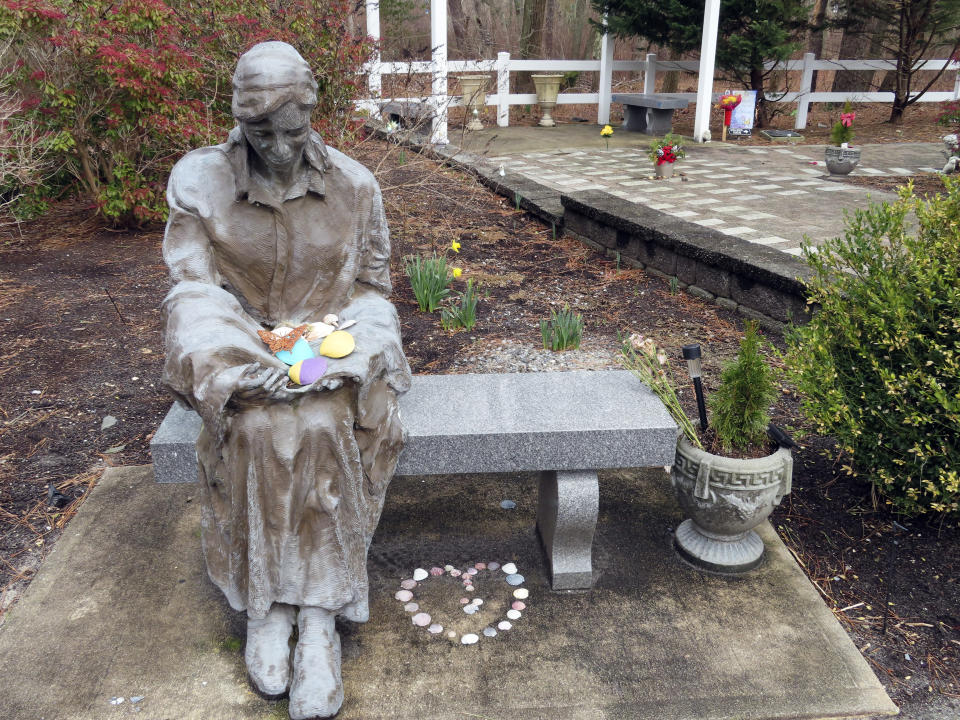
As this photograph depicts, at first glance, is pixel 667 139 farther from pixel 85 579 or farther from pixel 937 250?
pixel 85 579

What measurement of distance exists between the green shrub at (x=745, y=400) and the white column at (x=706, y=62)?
9.96 meters

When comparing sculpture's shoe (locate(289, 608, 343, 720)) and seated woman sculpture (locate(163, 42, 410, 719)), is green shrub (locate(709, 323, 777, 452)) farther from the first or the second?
sculpture's shoe (locate(289, 608, 343, 720))

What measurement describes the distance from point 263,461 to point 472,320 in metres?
2.95

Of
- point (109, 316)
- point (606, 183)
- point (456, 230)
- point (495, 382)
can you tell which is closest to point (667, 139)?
point (606, 183)

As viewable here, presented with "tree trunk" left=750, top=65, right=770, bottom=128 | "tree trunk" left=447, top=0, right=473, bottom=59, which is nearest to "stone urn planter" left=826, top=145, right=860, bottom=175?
"tree trunk" left=750, top=65, right=770, bottom=128

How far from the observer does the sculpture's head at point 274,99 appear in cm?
229

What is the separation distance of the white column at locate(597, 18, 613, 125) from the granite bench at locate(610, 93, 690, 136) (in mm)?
157

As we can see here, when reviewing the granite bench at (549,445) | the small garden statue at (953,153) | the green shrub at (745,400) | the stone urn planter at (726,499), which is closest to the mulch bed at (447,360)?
the stone urn planter at (726,499)

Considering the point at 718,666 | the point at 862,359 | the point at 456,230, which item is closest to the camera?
the point at 718,666

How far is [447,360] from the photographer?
4.83 meters

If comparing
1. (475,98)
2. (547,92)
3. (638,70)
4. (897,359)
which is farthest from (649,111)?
(897,359)

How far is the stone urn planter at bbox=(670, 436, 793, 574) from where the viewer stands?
9.08 ft

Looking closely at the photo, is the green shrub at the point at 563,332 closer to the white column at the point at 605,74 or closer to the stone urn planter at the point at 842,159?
the stone urn planter at the point at 842,159

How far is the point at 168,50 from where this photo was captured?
254 inches
